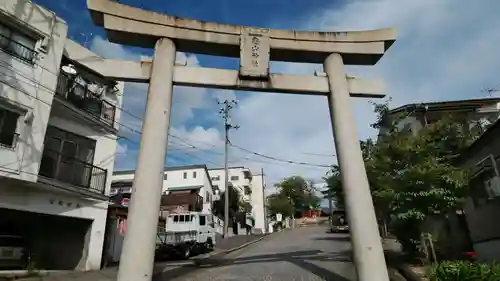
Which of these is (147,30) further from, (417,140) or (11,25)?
(417,140)

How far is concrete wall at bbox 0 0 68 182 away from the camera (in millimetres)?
11539

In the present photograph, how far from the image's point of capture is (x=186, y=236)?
65.3 ft

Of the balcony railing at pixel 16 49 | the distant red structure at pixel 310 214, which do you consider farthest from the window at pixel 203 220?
the distant red structure at pixel 310 214

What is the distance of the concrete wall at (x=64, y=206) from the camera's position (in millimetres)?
11734

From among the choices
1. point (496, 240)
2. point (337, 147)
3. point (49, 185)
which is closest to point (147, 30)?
point (337, 147)

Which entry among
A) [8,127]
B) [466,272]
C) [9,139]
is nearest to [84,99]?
[8,127]

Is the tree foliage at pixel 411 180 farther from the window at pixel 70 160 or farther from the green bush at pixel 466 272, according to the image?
the window at pixel 70 160

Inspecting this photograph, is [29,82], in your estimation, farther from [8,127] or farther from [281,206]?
[281,206]

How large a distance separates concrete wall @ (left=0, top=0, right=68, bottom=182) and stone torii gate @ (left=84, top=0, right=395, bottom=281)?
5448mm

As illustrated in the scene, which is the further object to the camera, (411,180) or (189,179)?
(189,179)

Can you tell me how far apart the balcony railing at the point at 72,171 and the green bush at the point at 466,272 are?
12809 mm

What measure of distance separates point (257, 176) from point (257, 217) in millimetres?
7531

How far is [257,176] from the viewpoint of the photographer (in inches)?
2395

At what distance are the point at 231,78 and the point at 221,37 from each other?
1.12 meters
